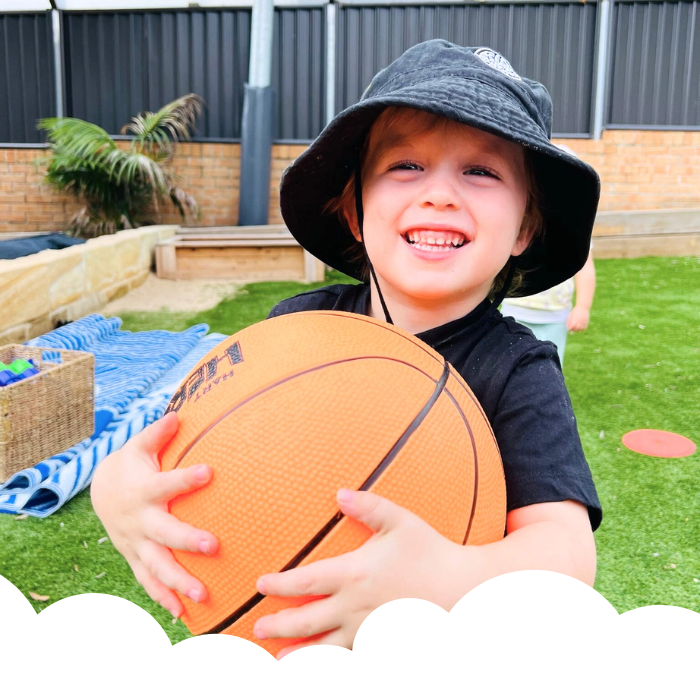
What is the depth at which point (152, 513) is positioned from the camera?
1.25 m

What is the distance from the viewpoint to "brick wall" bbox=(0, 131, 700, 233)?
10.2 metres

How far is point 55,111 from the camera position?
10.4 meters

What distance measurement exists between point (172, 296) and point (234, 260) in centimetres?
106

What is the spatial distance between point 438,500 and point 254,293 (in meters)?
6.98

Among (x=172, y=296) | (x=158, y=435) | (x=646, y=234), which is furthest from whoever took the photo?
(x=646, y=234)

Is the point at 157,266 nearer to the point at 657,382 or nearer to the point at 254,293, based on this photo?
the point at 254,293

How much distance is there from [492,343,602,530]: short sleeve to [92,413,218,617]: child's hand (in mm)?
621

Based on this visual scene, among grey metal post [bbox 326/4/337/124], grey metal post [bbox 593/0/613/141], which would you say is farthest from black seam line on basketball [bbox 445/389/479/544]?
grey metal post [bbox 593/0/613/141]

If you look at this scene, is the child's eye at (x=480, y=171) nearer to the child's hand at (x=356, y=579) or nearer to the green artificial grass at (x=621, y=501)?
the child's hand at (x=356, y=579)

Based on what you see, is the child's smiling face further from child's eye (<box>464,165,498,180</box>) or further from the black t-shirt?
the black t-shirt

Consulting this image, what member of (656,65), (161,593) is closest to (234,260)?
(656,65)

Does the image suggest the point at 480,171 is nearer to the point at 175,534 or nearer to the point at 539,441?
the point at 539,441

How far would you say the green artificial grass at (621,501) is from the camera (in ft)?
8.75

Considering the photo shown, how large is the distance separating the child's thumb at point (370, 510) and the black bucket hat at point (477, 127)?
738 millimetres
